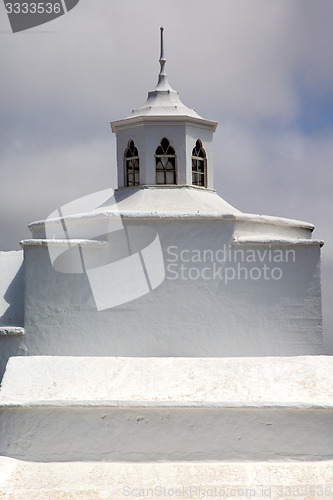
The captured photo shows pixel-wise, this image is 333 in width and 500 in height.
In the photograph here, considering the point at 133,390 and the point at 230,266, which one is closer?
the point at 133,390

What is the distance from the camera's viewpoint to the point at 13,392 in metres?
12.2

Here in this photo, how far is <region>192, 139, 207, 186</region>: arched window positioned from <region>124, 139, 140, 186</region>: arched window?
1370mm

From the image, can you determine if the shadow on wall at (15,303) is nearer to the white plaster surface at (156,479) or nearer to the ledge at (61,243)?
the ledge at (61,243)

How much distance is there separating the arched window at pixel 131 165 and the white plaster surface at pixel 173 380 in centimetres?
530

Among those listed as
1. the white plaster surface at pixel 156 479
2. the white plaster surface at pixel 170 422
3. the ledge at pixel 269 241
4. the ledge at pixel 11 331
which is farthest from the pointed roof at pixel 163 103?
the white plaster surface at pixel 156 479

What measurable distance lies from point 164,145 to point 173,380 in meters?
6.23

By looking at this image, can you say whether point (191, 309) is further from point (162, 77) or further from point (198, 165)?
point (162, 77)

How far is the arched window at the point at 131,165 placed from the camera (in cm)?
1661

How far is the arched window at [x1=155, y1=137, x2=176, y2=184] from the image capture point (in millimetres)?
16297

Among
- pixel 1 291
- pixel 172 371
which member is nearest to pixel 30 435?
pixel 172 371

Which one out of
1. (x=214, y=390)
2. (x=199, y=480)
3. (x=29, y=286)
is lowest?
(x=199, y=480)

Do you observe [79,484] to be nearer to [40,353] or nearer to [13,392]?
[13,392]

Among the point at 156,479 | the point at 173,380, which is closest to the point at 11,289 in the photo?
the point at 173,380

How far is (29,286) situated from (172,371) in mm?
3523
